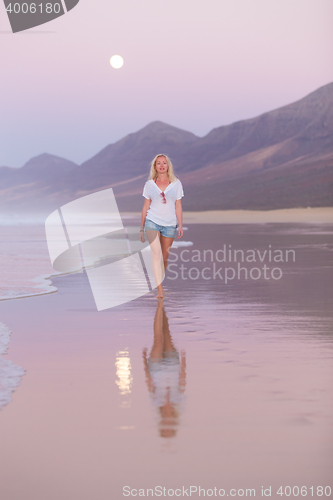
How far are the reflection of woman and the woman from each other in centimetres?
277

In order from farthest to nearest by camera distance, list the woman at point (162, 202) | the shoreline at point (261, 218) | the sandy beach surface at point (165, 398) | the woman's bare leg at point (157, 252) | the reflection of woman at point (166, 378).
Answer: the shoreline at point (261, 218) < the woman's bare leg at point (157, 252) < the woman at point (162, 202) < the reflection of woman at point (166, 378) < the sandy beach surface at point (165, 398)

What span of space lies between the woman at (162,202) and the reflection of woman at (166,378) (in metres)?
2.77

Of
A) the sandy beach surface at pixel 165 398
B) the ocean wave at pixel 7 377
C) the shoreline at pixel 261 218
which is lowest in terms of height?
the shoreline at pixel 261 218

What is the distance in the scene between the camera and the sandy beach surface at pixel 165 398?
3768 millimetres

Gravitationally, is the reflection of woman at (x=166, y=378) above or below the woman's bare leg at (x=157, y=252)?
below

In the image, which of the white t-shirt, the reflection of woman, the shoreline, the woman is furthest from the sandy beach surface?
the shoreline

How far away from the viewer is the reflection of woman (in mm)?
4633

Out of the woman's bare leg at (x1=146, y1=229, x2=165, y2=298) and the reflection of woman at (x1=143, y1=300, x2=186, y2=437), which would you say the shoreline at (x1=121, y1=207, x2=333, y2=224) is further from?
the reflection of woman at (x1=143, y1=300, x2=186, y2=437)

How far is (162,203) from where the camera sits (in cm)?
1023

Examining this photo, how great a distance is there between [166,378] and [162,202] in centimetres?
482

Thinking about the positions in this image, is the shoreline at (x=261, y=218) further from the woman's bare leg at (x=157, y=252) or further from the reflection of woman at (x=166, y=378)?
the reflection of woman at (x=166, y=378)

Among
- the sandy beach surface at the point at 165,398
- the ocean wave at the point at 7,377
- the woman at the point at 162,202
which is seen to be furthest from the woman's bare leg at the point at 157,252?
the ocean wave at the point at 7,377

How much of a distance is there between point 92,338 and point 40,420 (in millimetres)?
2709

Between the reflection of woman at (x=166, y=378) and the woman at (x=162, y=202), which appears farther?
the woman at (x=162, y=202)
